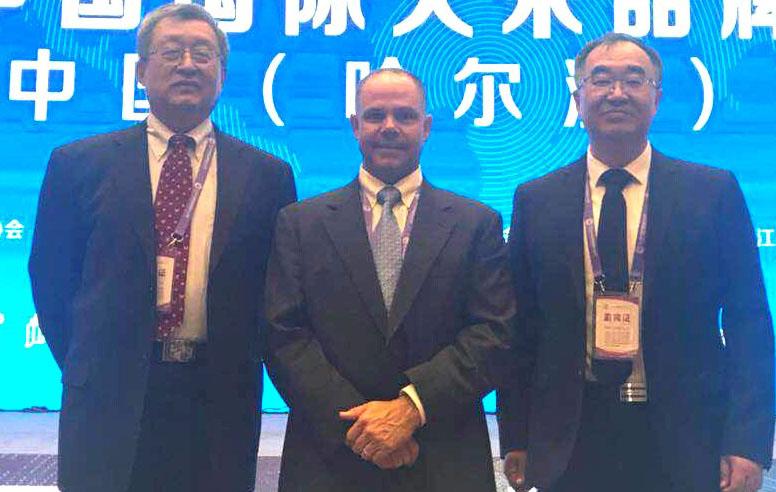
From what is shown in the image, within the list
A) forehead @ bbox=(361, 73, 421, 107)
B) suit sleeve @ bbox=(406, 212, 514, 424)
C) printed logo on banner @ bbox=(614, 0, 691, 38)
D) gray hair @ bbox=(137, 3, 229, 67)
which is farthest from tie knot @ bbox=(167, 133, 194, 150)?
printed logo on banner @ bbox=(614, 0, 691, 38)

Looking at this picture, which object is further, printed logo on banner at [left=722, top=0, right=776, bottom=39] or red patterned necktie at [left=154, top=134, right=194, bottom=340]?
printed logo on banner at [left=722, top=0, right=776, bottom=39]

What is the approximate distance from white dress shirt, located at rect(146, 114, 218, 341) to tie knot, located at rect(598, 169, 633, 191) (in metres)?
0.95

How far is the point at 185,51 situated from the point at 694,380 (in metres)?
1.44

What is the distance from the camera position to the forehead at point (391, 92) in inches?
71.5

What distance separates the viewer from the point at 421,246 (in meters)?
1.74

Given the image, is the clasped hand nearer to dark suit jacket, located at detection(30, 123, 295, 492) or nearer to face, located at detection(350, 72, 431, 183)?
dark suit jacket, located at detection(30, 123, 295, 492)

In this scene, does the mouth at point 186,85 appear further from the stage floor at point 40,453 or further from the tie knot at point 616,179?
the stage floor at point 40,453

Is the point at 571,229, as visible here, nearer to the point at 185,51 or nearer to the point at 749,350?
the point at 749,350

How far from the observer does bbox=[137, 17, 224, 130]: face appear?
6.32 ft

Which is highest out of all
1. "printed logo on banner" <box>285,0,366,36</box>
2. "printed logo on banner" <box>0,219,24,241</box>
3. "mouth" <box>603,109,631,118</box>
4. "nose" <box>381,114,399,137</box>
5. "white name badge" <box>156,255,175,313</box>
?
"printed logo on banner" <box>285,0,366,36</box>

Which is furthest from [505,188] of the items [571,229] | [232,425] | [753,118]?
[232,425]

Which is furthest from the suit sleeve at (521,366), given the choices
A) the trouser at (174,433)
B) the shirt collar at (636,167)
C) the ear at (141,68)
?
the ear at (141,68)

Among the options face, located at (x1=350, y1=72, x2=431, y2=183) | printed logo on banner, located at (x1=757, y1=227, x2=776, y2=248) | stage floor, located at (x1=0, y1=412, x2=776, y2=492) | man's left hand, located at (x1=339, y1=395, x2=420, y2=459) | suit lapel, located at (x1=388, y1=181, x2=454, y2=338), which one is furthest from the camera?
printed logo on banner, located at (x1=757, y1=227, x2=776, y2=248)

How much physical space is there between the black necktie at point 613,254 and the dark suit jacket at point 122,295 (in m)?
0.81
